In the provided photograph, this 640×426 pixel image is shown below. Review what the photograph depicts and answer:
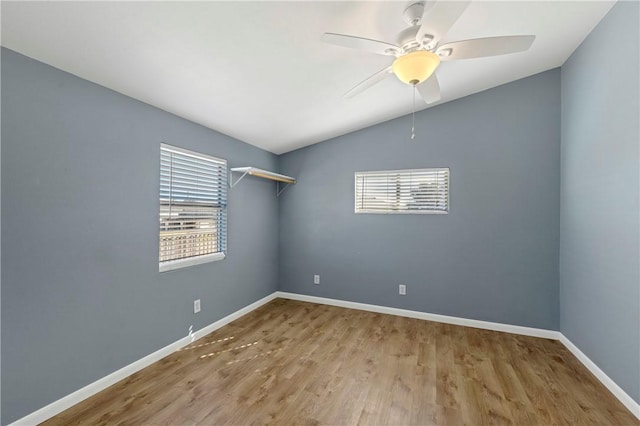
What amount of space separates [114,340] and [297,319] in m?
1.87

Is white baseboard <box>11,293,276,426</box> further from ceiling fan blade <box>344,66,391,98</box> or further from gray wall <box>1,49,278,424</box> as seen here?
ceiling fan blade <box>344,66,391,98</box>

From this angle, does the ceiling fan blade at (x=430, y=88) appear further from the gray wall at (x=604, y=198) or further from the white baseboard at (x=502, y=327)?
the white baseboard at (x=502, y=327)

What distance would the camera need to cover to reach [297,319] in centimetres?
337

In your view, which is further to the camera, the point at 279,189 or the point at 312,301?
the point at 279,189

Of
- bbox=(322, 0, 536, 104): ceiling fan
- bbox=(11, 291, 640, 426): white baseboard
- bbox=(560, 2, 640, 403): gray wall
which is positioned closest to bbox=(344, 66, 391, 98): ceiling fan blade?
bbox=(322, 0, 536, 104): ceiling fan

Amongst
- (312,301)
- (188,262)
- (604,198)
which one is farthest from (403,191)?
(188,262)

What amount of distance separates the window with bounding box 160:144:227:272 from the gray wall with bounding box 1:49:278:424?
0.35ft

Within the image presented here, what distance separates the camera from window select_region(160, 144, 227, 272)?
252 centimetres

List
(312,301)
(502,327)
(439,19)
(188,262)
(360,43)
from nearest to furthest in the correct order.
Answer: (439,19), (360,43), (188,262), (502,327), (312,301)

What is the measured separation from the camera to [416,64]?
1.55m

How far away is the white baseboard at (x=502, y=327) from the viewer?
1.93 m

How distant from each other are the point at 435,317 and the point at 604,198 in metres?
2.04

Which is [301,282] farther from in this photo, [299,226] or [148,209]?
[148,209]

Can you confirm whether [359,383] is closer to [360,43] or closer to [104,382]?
[104,382]
